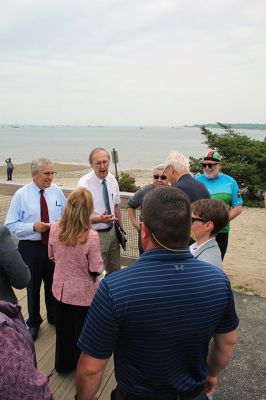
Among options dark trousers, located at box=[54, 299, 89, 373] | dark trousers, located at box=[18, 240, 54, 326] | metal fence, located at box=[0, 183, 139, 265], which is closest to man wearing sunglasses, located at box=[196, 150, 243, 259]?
metal fence, located at box=[0, 183, 139, 265]

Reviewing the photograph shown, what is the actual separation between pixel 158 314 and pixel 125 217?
3583 mm

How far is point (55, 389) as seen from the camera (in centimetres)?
288

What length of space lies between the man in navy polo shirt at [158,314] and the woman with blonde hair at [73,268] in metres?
1.23

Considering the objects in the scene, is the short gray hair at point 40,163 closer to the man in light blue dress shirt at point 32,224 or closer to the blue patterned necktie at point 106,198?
the man in light blue dress shirt at point 32,224

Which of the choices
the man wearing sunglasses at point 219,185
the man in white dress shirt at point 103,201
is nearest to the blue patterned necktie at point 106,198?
the man in white dress shirt at point 103,201

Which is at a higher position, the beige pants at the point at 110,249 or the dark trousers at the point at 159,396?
the dark trousers at the point at 159,396

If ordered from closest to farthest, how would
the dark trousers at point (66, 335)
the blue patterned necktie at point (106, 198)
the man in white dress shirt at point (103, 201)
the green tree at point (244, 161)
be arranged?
1. the dark trousers at point (66, 335)
2. the man in white dress shirt at point (103, 201)
3. the blue patterned necktie at point (106, 198)
4. the green tree at point (244, 161)

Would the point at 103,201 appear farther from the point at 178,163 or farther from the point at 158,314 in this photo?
the point at 158,314

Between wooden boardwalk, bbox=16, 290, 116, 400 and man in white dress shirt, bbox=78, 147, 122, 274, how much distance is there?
105cm

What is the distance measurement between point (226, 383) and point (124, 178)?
1466cm

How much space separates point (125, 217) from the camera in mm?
5031

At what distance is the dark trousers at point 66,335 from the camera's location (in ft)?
9.89

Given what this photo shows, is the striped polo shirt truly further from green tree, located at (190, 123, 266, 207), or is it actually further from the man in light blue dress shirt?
green tree, located at (190, 123, 266, 207)

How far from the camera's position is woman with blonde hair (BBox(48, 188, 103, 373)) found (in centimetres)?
276
